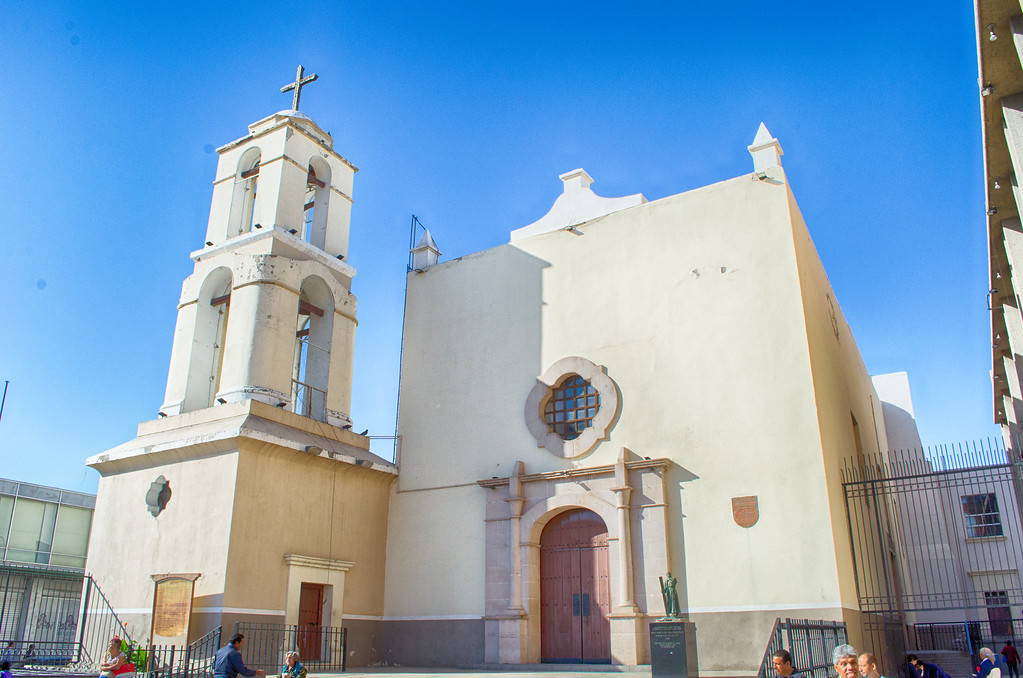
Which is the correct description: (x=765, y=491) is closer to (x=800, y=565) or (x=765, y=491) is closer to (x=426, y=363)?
(x=800, y=565)

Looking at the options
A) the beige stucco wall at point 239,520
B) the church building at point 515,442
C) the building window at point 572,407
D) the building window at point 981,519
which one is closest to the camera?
the church building at point 515,442

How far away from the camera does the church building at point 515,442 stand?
12.6m

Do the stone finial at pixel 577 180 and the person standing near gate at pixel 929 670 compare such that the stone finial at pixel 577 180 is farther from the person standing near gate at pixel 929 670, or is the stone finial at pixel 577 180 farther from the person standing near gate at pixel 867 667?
the person standing near gate at pixel 867 667

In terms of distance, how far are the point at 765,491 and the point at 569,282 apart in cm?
561

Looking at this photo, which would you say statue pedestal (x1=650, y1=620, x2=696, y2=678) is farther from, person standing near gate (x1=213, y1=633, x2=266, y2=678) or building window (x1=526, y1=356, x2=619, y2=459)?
person standing near gate (x1=213, y1=633, x2=266, y2=678)

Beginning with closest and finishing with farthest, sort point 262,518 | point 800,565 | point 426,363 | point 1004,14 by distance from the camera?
point 1004,14, point 800,565, point 262,518, point 426,363

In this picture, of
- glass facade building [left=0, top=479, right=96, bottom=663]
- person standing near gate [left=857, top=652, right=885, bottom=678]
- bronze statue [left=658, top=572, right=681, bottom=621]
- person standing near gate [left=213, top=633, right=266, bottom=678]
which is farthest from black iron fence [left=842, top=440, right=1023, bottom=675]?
glass facade building [left=0, top=479, right=96, bottom=663]

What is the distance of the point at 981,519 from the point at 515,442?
63.3ft

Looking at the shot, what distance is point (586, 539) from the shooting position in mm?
14078

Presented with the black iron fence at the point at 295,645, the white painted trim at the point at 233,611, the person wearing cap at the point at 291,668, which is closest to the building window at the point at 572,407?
the black iron fence at the point at 295,645

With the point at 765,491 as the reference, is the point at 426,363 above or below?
above

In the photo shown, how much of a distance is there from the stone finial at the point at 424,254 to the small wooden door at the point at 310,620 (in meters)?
7.45

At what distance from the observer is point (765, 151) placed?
1462cm

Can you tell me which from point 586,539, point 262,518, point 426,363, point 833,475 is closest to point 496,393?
point 426,363
